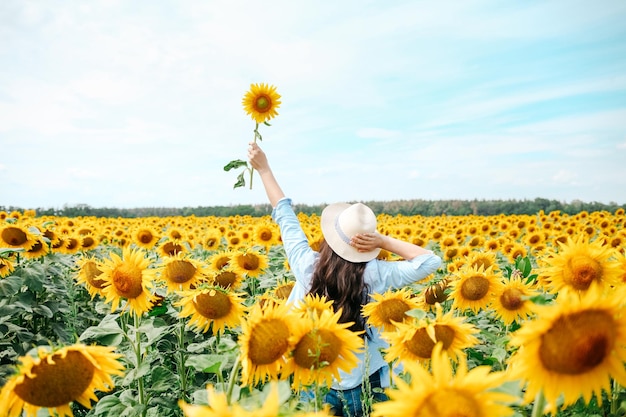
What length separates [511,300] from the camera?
3691mm

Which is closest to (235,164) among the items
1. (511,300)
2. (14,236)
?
(511,300)

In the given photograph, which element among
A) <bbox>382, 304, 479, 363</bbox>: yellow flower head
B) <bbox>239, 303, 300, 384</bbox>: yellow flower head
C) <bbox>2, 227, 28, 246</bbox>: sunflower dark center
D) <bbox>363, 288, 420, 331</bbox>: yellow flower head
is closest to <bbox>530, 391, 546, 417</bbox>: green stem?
<bbox>382, 304, 479, 363</bbox>: yellow flower head

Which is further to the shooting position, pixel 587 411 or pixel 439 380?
pixel 587 411

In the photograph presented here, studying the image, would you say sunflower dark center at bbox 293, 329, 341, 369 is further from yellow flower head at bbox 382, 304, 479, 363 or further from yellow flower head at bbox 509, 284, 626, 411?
yellow flower head at bbox 509, 284, 626, 411

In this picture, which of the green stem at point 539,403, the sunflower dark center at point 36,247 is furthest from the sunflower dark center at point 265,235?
the green stem at point 539,403

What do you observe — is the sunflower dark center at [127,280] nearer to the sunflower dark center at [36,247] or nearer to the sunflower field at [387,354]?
the sunflower field at [387,354]

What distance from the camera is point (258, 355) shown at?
1844mm

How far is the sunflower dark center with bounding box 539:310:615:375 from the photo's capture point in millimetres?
1396

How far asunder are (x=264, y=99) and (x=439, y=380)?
4.57 meters

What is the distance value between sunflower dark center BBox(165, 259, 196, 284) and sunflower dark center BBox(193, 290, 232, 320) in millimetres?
1029

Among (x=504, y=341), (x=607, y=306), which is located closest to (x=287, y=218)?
(x=504, y=341)

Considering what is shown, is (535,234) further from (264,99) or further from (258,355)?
(258,355)

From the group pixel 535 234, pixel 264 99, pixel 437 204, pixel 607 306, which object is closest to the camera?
pixel 607 306

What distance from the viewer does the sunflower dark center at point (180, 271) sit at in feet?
12.9
